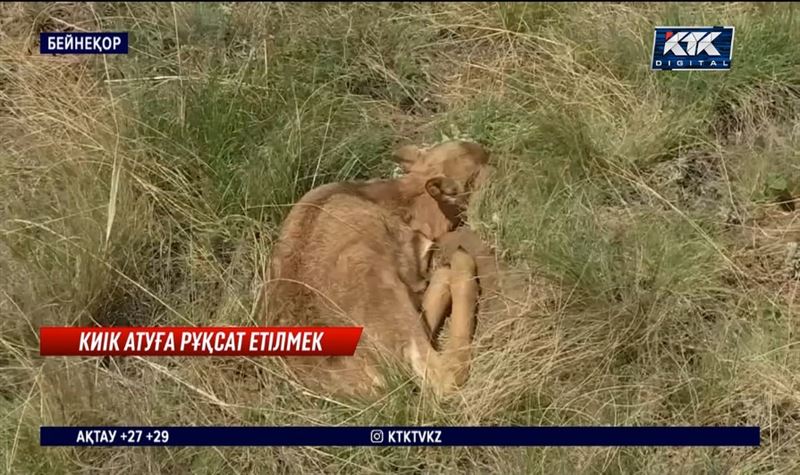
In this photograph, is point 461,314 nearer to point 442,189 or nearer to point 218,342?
point 442,189

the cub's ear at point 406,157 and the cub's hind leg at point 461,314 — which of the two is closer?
the cub's hind leg at point 461,314

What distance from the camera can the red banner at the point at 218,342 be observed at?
9.27 feet

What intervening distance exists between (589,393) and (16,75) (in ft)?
6.77

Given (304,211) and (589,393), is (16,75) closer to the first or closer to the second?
(304,211)

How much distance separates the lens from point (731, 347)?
286 cm

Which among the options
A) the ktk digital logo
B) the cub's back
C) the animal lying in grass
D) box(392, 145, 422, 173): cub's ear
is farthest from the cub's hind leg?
the ktk digital logo

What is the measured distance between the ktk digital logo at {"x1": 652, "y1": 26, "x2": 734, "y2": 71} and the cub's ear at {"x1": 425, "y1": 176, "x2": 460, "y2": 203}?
2.52 ft

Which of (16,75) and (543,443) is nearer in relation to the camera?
Result: (543,443)

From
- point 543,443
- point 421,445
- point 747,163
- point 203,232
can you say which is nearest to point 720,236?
point 747,163

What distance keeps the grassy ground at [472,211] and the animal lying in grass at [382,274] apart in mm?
73
